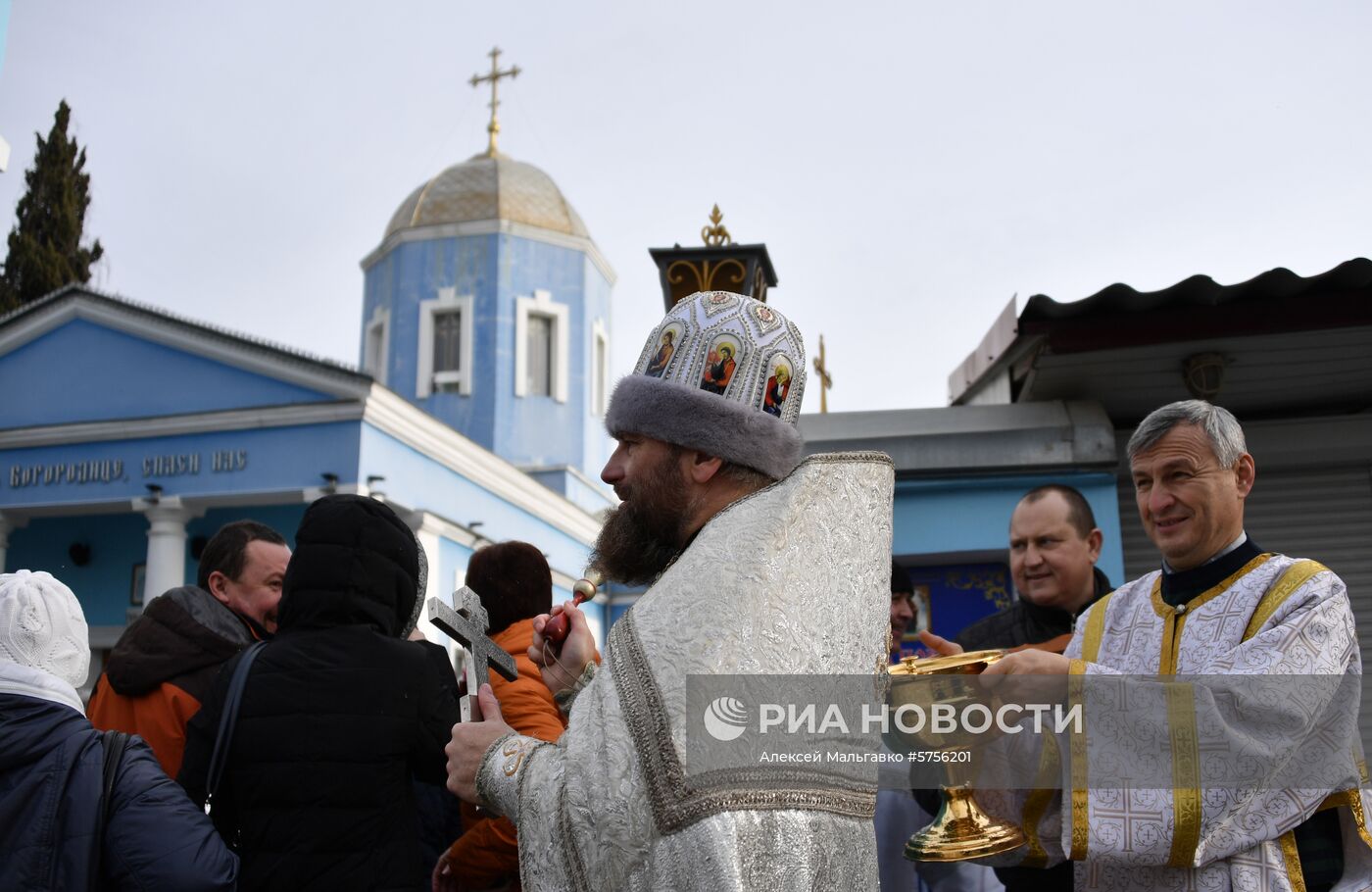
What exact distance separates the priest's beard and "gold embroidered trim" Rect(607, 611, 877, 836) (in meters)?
0.35

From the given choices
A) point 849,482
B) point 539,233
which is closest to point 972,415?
point 849,482

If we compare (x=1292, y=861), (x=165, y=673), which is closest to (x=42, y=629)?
(x=165, y=673)

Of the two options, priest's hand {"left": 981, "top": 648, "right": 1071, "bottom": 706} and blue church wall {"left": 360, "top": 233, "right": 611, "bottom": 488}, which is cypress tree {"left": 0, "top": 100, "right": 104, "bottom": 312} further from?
priest's hand {"left": 981, "top": 648, "right": 1071, "bottom": 706}

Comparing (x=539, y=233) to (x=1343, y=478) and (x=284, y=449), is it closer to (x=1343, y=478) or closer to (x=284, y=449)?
(x=284, y=449)

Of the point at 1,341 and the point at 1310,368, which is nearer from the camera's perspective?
the point at 1310,368

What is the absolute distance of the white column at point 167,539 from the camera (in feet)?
51.5

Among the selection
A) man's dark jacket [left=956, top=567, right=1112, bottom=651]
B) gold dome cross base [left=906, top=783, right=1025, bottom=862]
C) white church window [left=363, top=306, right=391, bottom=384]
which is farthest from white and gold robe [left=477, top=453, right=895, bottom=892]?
white church window [left=363, top=306, right=391, bottom=384]

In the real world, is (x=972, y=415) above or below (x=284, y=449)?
below

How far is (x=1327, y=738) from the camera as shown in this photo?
8.43ft

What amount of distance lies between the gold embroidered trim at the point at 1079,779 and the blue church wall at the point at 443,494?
13416mm

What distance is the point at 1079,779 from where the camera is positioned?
2.58 m

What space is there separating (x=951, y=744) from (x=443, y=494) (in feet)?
52.1

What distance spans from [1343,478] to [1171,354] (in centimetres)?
124

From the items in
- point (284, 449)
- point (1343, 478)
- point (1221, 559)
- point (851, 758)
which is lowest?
point (851, 758)
